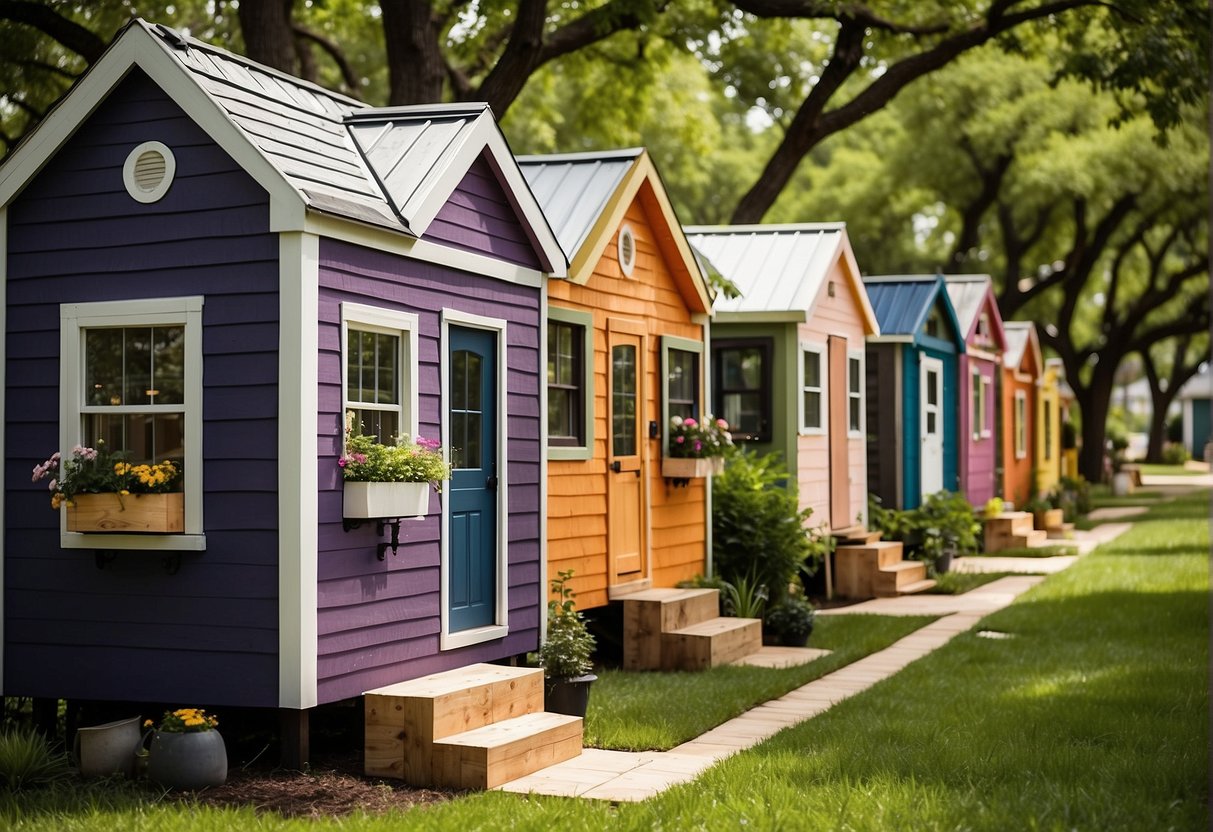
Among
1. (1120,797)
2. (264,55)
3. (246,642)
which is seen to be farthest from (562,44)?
(1120,797)

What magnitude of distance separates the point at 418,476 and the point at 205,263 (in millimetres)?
1628

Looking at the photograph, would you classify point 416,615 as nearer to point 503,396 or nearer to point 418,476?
point 418,476

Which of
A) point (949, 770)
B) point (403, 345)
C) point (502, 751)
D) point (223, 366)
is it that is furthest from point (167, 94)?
point (949, 770)

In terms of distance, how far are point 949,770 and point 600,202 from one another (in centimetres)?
558

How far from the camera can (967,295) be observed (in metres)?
22.9

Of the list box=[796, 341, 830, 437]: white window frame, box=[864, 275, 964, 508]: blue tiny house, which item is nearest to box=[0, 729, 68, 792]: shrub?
box=[796, 341, 830, 437]: white window frame

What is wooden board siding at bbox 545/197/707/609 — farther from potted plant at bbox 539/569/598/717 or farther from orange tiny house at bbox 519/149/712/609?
potted plant at bbox 539/569/598/717

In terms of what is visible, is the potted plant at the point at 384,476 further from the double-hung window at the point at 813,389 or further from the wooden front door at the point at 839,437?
the wooden front door at the point at 839,437

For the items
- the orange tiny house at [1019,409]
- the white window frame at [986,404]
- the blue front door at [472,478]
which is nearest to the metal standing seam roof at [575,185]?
the blue front door at [472,478]

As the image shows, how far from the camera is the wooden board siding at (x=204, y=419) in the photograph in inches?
298

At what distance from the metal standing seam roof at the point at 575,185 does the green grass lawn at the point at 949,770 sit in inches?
140

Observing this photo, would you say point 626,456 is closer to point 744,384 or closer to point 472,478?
point 472,478

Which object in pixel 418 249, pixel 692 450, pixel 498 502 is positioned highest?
pixel 418 249

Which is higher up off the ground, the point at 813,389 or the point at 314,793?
the point at 813,389
